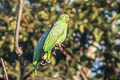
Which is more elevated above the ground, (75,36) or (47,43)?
(47,43)

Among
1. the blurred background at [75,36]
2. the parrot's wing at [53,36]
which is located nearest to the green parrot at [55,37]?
the parrot's wing at [53,36]

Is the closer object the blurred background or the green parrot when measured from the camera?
the green parrot

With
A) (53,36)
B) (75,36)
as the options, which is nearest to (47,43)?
(53,36)

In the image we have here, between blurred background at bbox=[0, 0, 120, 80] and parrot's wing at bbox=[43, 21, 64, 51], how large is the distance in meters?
2.12

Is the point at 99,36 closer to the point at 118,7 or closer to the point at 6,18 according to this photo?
the point at 118,7

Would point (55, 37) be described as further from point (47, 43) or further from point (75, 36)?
point (75, 36)

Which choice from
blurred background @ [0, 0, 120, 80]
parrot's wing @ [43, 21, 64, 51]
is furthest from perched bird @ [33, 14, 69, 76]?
blurred background @ [0, 0, 120, 80]

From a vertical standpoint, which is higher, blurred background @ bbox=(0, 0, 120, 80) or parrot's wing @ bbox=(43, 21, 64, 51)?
parrot's wing @ bbox=(43, 21, 64, 51)

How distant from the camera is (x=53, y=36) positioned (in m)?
3.48

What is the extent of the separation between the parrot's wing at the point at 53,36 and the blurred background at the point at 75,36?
83.5 inches

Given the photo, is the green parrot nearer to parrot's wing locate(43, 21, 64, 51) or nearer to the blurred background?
parrot's wing locate(43, 21, 64, 51)

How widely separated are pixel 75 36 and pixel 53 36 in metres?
2.87

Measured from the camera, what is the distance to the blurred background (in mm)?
5961


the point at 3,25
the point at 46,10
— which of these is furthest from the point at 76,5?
the point at 3,25
